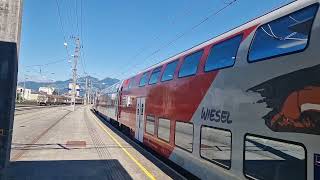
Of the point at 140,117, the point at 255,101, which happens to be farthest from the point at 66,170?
the point at 140,117

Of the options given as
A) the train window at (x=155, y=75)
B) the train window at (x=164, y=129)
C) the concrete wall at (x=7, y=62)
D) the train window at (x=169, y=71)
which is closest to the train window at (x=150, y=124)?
the train window at (x=164, y=129)

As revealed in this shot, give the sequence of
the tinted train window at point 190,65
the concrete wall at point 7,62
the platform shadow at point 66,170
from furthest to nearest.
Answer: the tinted train window at point 190,65 → the platform shadow at point 66,170 → the concrete wall at point 7,62

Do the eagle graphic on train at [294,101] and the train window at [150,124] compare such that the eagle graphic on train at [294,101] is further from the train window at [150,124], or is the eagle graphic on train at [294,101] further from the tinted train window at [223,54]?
the train window at [150,124]

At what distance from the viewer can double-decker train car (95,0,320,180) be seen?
17.5 ft

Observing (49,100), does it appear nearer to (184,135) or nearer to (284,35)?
(184,135)

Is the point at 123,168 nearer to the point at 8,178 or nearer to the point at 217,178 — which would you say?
the point at 8,178

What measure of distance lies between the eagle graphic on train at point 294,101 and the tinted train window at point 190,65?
3885 mm

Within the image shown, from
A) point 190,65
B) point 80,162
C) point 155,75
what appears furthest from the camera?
point 155,75

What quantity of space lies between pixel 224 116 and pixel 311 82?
2.82 m

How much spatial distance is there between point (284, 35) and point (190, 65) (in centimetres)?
477

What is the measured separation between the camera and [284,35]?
20.2 feet

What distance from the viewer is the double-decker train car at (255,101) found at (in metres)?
5.32

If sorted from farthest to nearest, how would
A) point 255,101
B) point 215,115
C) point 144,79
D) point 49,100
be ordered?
point 49,100 < point 144,79 < point 215,115 < point 255,101

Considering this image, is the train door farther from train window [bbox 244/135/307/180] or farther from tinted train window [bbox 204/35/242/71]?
train window [bbox 244/135/307/180]
